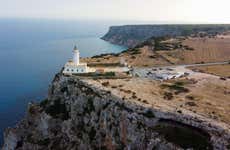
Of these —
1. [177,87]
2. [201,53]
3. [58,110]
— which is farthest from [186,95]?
[201,53]

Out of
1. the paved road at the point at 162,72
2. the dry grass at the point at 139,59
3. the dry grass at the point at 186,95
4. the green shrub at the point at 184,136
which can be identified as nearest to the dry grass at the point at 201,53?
the dry grass at the point at 139,59

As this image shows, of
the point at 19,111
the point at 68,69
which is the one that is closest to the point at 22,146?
the point at 68,69

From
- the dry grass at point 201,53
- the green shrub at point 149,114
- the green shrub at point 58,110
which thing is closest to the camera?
the green shrub at point 149,114

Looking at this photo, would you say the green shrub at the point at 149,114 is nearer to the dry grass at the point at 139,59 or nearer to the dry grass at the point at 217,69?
the dry grass at the point at 217,69

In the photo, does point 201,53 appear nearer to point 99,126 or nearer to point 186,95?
point 186,95

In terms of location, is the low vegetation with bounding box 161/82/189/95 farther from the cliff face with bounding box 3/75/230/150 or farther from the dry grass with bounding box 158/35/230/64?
the dry grass with bounding box 158/35/230/64

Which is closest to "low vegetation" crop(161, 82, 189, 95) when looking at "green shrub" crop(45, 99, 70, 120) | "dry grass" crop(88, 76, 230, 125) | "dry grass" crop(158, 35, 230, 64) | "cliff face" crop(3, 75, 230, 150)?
"dry grass" crop(88, 76, 230, 125)

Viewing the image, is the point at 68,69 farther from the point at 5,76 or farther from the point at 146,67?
the point at 5,76
